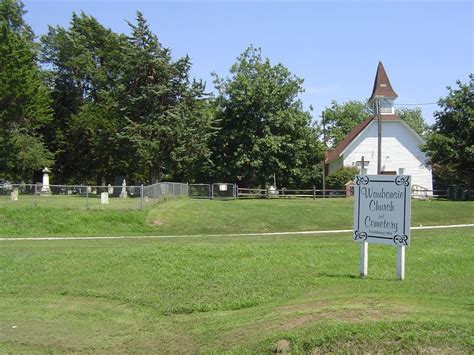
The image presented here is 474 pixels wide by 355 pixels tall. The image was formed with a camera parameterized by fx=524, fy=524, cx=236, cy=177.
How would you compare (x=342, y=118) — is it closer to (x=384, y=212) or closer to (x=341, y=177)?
(x=341, y=177)

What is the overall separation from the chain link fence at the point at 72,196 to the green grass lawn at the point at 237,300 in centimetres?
1359

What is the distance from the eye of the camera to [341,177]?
5247cm

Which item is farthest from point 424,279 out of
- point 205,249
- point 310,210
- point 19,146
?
point 19,146

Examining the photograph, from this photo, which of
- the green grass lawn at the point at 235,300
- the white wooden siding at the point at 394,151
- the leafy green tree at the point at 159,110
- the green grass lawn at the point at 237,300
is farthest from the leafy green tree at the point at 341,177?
the green grass lawn at the point at 235,300

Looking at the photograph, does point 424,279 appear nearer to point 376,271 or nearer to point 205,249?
point 376,271

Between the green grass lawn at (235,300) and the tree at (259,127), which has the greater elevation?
the tree at (259,127)

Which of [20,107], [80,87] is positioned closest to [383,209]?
[20,107]

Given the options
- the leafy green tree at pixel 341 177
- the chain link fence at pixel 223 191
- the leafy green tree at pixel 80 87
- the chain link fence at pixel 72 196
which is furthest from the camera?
the leafy green tree at pixel 80 87

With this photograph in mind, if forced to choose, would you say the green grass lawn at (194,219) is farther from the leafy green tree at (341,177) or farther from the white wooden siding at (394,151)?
the white wooden siding at (394,151)

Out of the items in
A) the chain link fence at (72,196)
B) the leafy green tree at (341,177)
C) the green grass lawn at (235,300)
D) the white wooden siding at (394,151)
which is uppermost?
the white wooden siding at (394,151)

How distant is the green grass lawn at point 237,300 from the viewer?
6148 millimetres

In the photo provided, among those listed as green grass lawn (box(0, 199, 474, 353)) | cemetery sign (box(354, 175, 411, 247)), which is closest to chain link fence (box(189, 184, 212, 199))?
green grass lawn (box(0, 199, 474, 353))

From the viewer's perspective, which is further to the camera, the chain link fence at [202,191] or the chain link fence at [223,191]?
the chain link fence at [223,191]

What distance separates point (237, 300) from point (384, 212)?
10.1ft
